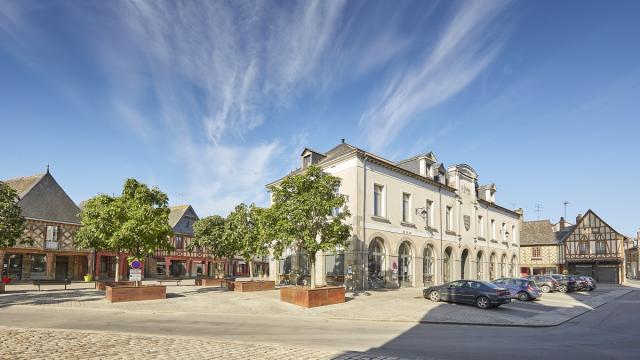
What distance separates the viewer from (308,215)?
2122 centimetres

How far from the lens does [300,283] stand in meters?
31.0

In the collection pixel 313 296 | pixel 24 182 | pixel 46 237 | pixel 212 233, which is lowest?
pixel 313 296

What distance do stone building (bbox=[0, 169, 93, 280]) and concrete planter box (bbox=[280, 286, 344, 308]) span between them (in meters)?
28.7

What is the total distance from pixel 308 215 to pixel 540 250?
5479cm

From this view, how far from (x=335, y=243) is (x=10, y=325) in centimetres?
1291

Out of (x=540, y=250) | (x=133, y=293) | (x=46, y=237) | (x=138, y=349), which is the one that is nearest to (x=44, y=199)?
(x=46, y=237)

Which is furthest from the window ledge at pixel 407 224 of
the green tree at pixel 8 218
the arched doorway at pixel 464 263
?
the green tree at pixel 8 218

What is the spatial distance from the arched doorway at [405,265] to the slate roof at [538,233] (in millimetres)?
41417

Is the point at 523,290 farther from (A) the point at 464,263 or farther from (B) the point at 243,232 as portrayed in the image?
(B) the point at 243,232

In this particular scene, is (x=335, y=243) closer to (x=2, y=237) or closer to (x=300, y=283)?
(x=300, y=283)

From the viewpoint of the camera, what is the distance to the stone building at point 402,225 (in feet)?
89.9

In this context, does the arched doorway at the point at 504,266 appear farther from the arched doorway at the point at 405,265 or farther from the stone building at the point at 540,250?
the arched doorway at the point at 405,265

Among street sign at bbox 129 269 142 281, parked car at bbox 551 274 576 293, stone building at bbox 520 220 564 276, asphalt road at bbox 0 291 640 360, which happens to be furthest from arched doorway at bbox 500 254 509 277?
street sign at bbox 129 269 142 281

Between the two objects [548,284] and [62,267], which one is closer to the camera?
[548,284]
